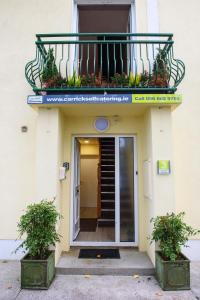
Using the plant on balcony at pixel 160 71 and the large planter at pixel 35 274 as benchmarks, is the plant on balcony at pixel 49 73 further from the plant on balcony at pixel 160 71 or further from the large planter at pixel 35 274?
the large planter at pixel 35 274

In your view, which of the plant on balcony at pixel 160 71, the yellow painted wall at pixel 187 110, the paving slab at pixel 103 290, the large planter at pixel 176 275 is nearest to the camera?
the paving slab at pixel 103 290

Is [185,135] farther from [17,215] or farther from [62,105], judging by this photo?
[17,215]

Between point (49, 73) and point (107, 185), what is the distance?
3.89 metres

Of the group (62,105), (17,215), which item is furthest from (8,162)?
(62,105)

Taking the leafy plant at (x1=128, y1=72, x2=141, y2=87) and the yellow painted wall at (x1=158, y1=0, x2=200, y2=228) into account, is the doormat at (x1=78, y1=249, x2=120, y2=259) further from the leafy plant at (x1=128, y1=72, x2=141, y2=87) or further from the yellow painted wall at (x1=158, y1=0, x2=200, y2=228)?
the leafy plant at (x1=128, y1=72, x2=141, y2=87)

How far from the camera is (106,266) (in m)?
3.64

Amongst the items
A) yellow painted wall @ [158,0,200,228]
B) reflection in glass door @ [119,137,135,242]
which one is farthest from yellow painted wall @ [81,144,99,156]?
yellow painted wall @ [158,0,200,228]

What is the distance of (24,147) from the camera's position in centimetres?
443

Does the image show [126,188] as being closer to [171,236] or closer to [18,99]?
[171,236]

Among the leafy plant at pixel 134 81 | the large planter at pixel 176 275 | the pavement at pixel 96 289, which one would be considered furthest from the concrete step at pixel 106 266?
the leafy plant at pixel 134 81

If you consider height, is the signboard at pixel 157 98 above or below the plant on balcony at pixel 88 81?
below

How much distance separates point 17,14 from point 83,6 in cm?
154

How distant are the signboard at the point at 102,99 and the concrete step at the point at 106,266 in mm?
2768

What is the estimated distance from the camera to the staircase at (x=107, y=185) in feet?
20.0
